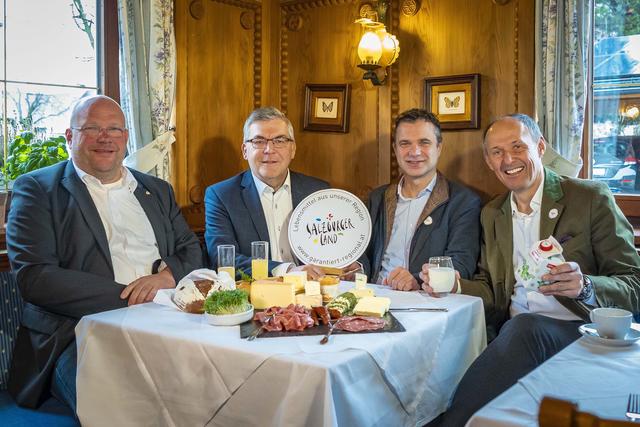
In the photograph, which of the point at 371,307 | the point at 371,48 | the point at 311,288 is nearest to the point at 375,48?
the point at 371,48

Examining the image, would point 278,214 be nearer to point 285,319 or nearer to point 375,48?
point 375,48

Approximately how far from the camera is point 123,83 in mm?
3564

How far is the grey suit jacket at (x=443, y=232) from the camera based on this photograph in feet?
9.64

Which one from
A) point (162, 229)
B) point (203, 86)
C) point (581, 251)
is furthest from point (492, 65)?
point (162, 229)

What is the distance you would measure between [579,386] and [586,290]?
37.1 inches

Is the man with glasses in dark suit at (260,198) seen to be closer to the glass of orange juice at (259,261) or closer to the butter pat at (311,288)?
the glass of orange juice at (259,261)

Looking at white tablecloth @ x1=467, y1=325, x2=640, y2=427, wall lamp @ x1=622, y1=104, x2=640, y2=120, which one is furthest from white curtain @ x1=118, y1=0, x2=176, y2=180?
white tablecloth @ x1=467, y1=325, x2=640, y2=427

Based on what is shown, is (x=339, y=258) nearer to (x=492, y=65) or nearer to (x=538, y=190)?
(x=538, y=190)

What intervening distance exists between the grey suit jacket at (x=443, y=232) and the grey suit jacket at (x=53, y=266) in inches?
35.6

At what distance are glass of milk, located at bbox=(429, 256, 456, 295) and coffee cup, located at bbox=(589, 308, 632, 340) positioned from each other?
25.8 inches

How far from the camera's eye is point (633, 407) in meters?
1.30

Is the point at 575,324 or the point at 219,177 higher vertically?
the point at 219,177

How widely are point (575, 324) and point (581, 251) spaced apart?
1.08 feet

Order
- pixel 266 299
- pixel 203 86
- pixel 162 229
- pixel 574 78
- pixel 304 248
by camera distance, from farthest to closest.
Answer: pixel 203 86
pixel 574 78
pixel 162 229
pixel 304 248
pixel 266 299
